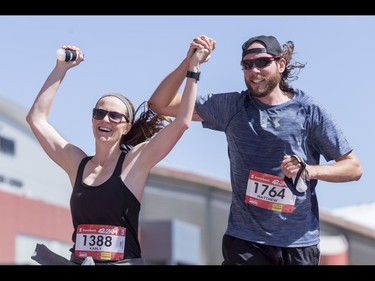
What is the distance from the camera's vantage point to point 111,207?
4375 mm

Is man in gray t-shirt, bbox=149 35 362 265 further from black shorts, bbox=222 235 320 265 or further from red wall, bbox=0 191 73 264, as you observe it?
red wall, bbox=0 191 73 264

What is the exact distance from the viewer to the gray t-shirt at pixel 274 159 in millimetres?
4434

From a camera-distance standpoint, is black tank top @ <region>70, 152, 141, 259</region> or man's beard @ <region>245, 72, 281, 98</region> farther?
man's beard @ <region>245, 72, 281, 98</region>

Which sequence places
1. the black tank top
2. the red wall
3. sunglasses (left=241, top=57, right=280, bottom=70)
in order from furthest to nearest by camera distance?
the red wall, sunglasses (left=241, top=57, right=280, bottom=70), the black tank top

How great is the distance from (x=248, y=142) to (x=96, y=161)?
728 mm

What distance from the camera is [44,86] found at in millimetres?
4793

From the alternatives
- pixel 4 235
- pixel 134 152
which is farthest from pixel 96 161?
pixel 4 235

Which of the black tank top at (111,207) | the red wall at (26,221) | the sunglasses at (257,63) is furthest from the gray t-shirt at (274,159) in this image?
the red wall at (26,221)

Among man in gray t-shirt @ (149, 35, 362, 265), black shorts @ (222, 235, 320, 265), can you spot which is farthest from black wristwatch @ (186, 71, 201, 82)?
black shorts @ (222, 235, 320, 265)

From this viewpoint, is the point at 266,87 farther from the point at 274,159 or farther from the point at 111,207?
the point at 111,207

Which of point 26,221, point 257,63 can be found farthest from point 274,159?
point 26,221

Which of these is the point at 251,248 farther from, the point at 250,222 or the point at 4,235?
the point at 4,235

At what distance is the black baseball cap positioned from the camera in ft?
15.0

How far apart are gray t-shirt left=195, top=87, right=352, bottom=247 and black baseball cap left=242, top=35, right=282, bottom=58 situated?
24 centimetres
